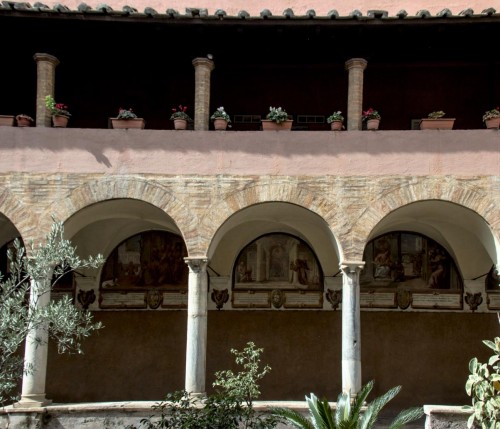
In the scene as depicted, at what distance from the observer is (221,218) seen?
12172 mm

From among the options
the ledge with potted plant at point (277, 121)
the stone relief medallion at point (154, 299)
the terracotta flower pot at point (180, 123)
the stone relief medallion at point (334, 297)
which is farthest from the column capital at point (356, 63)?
the stone relief medallion at point (154, 299)

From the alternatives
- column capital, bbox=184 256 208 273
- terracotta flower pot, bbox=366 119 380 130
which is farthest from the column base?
terracotta flower pot, bbox=366 119 380 130

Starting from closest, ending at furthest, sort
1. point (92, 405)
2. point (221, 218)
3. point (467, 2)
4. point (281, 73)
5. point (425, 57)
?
point (92, 405) → point (221, 218) → point (425, 57) → point (281, 73) → point (467, 2)

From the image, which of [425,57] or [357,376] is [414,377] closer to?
[357,376]

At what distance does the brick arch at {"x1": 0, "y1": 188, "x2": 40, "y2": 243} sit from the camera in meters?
12.1

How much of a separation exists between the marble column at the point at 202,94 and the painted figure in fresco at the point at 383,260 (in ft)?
15.1

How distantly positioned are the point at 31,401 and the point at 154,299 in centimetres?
409

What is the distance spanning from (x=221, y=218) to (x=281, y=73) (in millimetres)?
3823

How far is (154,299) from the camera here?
1526 cm

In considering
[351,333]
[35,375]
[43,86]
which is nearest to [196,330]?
[351,333]

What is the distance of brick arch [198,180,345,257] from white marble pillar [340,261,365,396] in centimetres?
34

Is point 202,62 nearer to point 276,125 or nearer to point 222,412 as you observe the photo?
point 276,125

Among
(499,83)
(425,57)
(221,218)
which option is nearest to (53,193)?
(221,218)

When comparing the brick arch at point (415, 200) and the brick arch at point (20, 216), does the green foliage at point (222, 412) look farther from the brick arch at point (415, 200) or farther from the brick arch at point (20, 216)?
the brick arch at point (20, 216)
